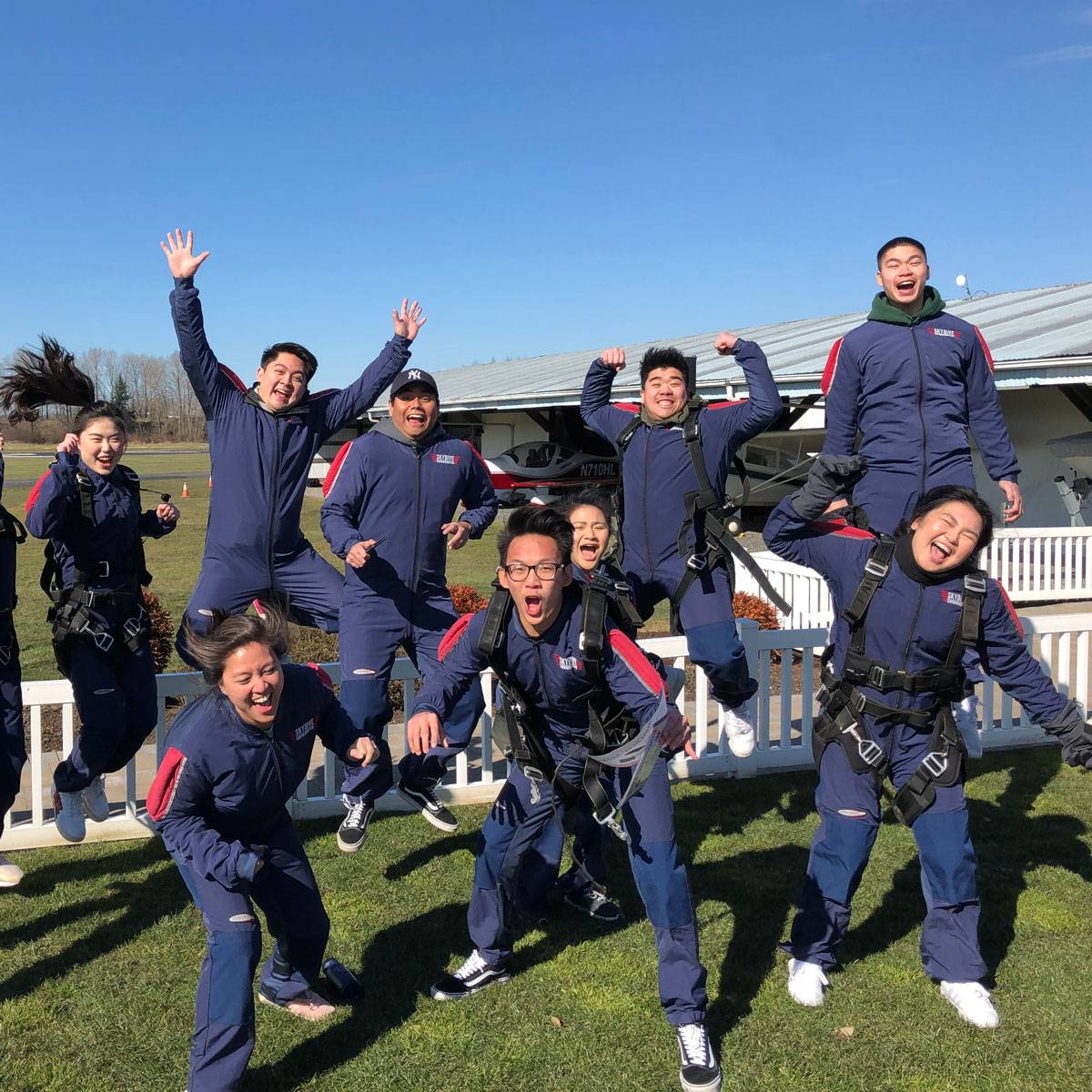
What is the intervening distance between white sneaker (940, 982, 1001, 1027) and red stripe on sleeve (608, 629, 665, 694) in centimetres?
170

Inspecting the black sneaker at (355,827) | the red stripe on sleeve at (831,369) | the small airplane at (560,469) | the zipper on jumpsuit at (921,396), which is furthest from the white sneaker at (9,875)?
the small airplane at (560,469)

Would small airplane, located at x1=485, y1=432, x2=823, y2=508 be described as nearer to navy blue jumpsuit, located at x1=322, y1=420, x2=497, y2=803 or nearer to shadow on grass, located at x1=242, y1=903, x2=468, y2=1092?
navy blue jumpsuit, located at x1=322, y1=420, x2=497, y2=803

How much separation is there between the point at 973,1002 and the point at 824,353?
15.3 m

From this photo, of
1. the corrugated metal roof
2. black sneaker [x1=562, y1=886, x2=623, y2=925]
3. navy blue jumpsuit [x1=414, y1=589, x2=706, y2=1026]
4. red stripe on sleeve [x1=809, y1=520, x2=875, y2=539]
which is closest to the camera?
navy blue jumpsuit [x1=414, y1=589, x2=706, y2=1026]

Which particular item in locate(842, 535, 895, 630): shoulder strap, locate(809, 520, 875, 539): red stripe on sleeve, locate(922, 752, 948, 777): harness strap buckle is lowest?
locate(922, 752, 948, 777): harness strap buckle

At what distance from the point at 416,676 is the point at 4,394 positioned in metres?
2.90

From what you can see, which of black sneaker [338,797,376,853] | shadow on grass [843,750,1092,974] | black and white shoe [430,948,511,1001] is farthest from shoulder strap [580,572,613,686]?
black sneaker [338,797,376,853]

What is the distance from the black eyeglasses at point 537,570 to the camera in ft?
12.9

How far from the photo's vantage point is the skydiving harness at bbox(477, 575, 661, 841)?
3947 millimetres

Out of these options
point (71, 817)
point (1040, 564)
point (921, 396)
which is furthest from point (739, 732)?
point (1040, 564)

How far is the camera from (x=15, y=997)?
14.4 ft

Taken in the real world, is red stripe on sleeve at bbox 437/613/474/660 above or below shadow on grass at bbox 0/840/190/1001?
above

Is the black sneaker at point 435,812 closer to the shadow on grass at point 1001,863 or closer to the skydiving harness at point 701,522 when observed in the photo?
the skydiving harness at point 701,522

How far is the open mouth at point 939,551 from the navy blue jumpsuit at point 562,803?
1.14 m
